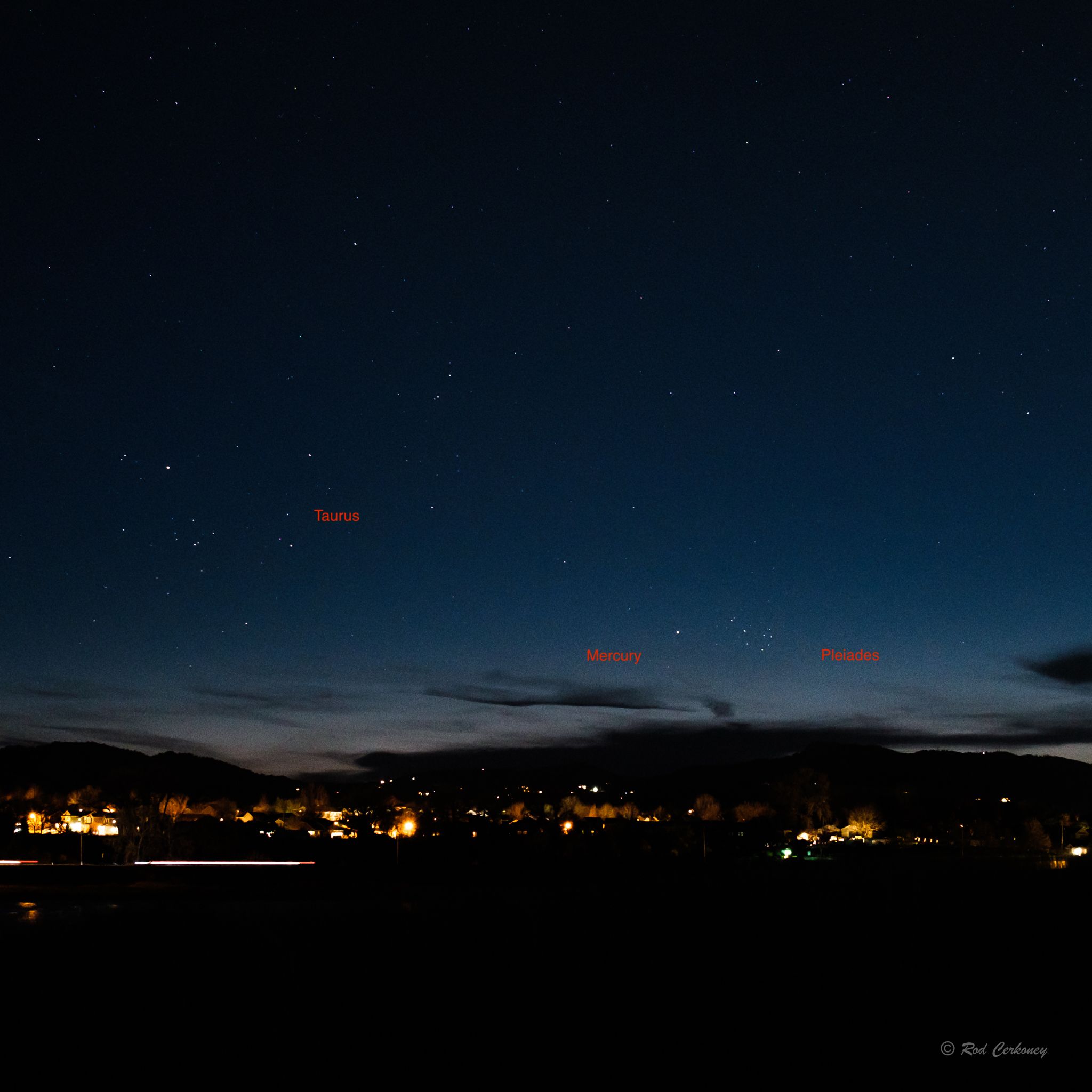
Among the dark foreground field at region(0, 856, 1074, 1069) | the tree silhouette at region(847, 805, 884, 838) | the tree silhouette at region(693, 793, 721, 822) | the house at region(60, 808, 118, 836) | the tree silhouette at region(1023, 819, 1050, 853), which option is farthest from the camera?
the tree silhouette at region(693, 793, 721, 822)

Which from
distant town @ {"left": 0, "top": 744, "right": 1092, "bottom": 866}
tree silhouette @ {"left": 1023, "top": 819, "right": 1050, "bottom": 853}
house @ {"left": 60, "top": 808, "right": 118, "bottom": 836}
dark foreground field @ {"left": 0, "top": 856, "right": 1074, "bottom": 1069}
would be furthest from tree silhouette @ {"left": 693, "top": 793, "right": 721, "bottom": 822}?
dark foreground field @ {"left": 0, "top": 856, "right": 1074, "bottom": 1069}

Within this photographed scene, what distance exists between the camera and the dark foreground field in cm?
1163

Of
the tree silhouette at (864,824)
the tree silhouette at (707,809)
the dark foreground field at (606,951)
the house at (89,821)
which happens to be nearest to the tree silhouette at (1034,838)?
the tree silhouette at (864,824)

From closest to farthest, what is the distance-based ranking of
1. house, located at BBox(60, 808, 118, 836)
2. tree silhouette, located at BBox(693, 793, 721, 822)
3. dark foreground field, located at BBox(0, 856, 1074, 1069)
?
dark foreground field, located at BBox(0, 856, 1074, 1069)
house, located at BBox(60, 808, 118, 836)
tree silhouette, located at BBox(693, 793, 721, 822)

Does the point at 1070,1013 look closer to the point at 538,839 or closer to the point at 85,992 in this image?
the point at 85,992

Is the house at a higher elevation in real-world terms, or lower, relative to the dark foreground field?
lower

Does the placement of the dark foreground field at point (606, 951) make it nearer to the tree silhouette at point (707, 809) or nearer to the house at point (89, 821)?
the house at point (89, 821)

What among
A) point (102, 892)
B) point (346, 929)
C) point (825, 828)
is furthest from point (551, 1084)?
point (825, 828)

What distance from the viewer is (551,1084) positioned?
841 centimetres

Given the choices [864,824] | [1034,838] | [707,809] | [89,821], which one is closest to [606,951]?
[89,821]

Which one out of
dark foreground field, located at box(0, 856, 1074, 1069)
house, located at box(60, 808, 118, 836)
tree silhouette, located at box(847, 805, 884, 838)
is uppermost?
dark foreground field, located at box(0, 856, 1074, 1069)

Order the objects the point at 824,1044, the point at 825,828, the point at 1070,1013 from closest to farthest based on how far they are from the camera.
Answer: the point at 824,1044, the point at 1070,1013, the point at 825,828

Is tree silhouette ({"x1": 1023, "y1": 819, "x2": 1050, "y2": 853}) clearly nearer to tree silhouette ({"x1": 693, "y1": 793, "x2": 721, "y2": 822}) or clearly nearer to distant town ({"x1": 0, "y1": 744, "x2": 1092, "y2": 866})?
distant town ({"x1": 0, "y1": 744, "x2": 1092, "y2": 866})

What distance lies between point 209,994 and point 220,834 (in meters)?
47.8
